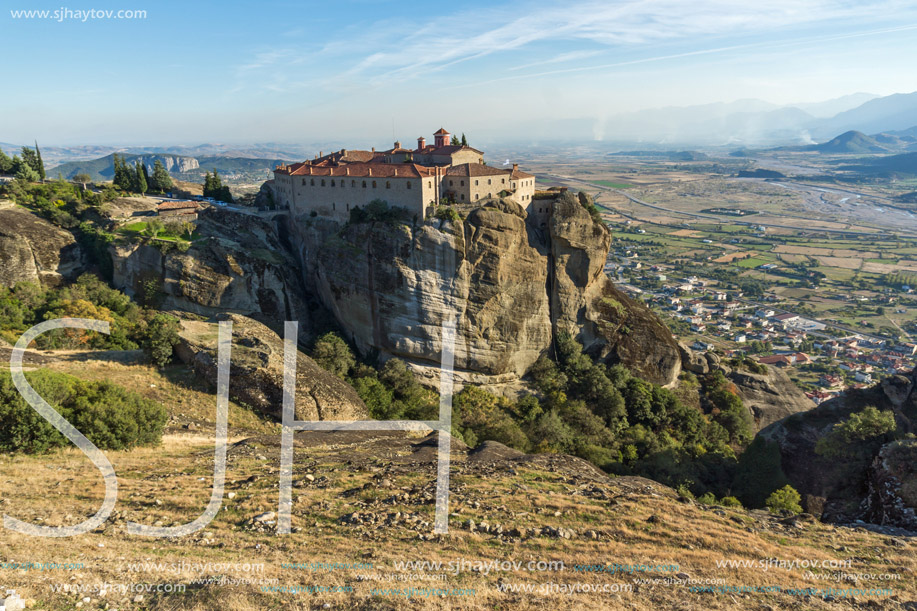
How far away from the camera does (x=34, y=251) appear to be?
120 feet

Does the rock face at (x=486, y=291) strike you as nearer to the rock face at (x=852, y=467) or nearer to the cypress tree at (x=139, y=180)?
the rock face at (x=852, y=467)

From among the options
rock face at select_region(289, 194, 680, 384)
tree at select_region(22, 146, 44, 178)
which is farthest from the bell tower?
tree at select_region(22, 146, 44, 178)

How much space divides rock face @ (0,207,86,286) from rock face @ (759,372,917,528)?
48420 mm

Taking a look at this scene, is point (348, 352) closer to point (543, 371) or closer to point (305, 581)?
point (543, 371)

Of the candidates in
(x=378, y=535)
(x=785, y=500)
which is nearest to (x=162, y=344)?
(x=378, y=535)

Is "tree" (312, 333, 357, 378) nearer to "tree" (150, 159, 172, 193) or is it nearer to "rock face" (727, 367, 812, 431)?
"tree" (150, 159, 172, 193)

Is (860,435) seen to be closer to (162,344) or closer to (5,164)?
(162,344)

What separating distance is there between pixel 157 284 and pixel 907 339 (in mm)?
96669

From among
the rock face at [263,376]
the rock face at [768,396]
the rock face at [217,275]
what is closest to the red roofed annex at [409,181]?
the rock face at [217,275]

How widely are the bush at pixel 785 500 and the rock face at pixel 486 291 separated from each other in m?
17.4

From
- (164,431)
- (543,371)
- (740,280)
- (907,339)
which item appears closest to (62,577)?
(164,431)

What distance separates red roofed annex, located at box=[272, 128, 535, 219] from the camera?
125ft

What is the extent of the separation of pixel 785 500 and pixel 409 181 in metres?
29.5

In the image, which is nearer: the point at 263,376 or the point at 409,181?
the point at 263,376
